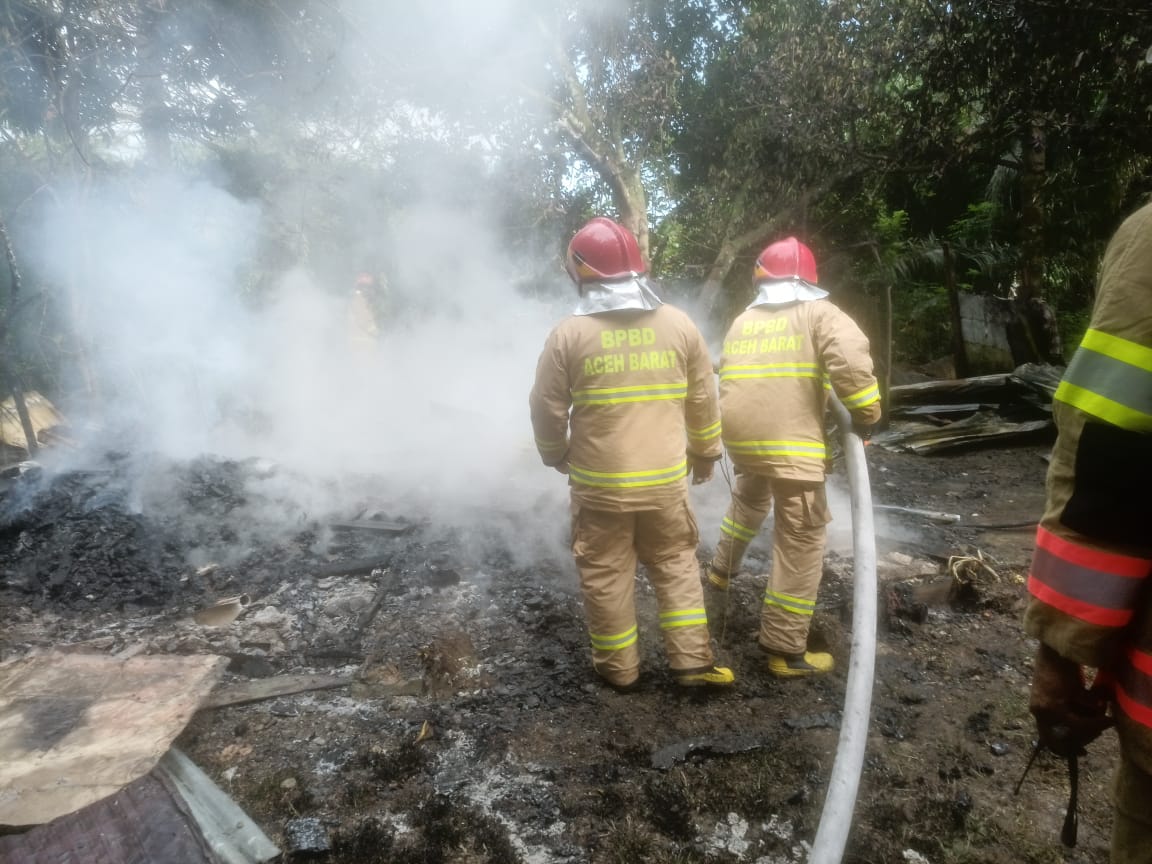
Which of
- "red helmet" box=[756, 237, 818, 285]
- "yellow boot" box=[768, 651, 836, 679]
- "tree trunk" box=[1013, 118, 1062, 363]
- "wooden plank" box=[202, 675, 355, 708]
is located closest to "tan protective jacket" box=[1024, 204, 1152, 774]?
"yellow boot" box=[768, 651, 836, 679]

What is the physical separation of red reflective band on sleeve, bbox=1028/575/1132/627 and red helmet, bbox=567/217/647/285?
2000mm

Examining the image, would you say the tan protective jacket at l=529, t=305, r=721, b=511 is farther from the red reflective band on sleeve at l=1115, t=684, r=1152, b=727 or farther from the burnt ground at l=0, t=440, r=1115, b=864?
the red reflective band on sleeve at l=1115, t=684, r=1152, b=727

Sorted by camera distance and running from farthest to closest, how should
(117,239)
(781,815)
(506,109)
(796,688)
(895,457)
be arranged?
(506,109) → (117,239) → (895,457) → (796,688) → (781,815)

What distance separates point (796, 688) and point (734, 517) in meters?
0.91

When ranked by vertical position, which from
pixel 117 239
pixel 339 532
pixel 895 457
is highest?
pixel 117 239

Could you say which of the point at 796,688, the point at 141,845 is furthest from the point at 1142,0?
the point at 141,845

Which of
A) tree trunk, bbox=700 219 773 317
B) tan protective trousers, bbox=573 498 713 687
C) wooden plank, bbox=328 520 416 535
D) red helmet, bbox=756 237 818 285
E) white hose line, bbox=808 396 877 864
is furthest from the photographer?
tree trunk, bbox=700 219 773 317

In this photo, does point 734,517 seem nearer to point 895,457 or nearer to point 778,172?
point 895,457

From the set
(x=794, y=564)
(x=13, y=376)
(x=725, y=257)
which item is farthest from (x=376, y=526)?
(x=725, y=257)

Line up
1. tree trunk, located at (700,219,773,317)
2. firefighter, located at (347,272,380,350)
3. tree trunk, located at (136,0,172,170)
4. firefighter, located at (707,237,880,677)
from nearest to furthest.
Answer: firefighter, located at (707,237,880,677), tree trunk, located at (136,0,172,170), firefighter, located at (347,272,380,350), tree trunk, located at (700,219,773,317)

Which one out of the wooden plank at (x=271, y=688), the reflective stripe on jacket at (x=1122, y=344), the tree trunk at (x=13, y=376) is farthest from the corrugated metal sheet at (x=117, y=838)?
the tree trunk at (x=13, y=376)

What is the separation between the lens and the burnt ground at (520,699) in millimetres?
2184

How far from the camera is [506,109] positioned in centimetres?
787

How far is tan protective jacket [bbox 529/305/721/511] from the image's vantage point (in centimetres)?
278
